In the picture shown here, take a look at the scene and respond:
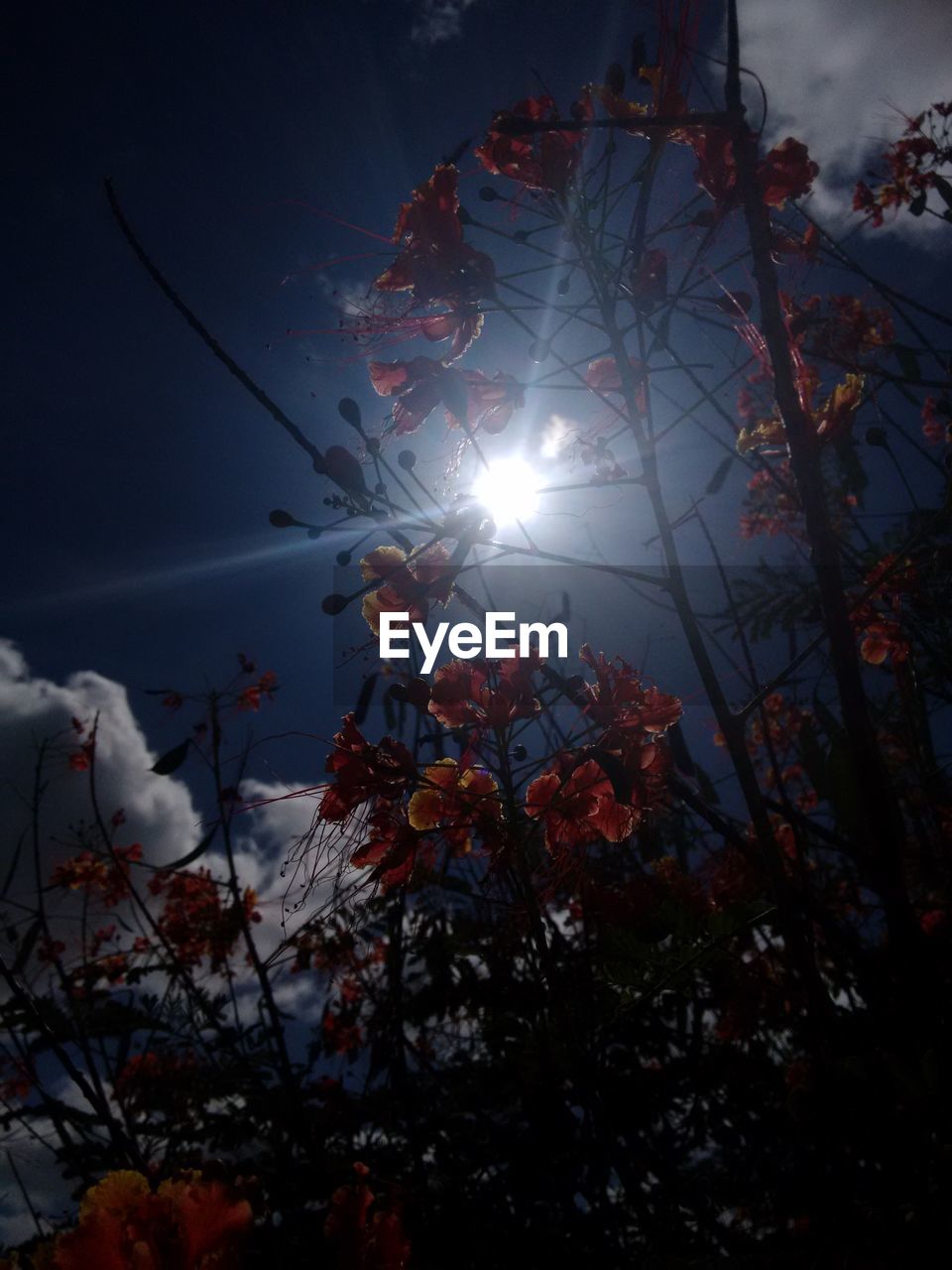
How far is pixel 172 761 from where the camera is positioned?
1367 millimetres

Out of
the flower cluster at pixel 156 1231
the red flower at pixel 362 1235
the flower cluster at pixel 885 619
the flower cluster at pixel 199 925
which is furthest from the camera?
the flower cluster at pixel 199 925

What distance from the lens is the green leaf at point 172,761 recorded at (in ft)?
4.37

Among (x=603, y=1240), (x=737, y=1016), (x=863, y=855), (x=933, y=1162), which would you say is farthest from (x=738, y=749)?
(x=737, y=1016)

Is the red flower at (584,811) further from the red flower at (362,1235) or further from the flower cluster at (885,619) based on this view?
the flower cluster at (885,619)

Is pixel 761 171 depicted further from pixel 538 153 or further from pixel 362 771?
pixel 362 771

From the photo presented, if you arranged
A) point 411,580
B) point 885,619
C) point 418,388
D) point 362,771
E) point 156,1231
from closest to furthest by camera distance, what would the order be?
point 156,1231, point 362,771, point 411,580, point 418,388, point 885,619

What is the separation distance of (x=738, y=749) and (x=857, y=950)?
0.39 metres

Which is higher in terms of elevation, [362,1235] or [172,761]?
[172,761]

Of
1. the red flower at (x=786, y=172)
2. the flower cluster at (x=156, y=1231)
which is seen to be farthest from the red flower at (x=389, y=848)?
the red flower at (x=786, y=172)

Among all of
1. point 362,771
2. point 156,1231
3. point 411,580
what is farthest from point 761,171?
point 156,1231

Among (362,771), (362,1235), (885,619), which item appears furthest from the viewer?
(885,619)

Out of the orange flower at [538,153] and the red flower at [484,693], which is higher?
the orange flower at [538,153]

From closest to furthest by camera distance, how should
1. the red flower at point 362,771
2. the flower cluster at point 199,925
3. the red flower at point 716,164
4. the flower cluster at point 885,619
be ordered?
the red flower at point 362,771 < the red flower at point 716,164 < the flower cluster at point 885,619 < the flower cluster at point 199,925

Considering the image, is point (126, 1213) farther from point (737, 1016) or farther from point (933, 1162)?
point (737, 1016)
